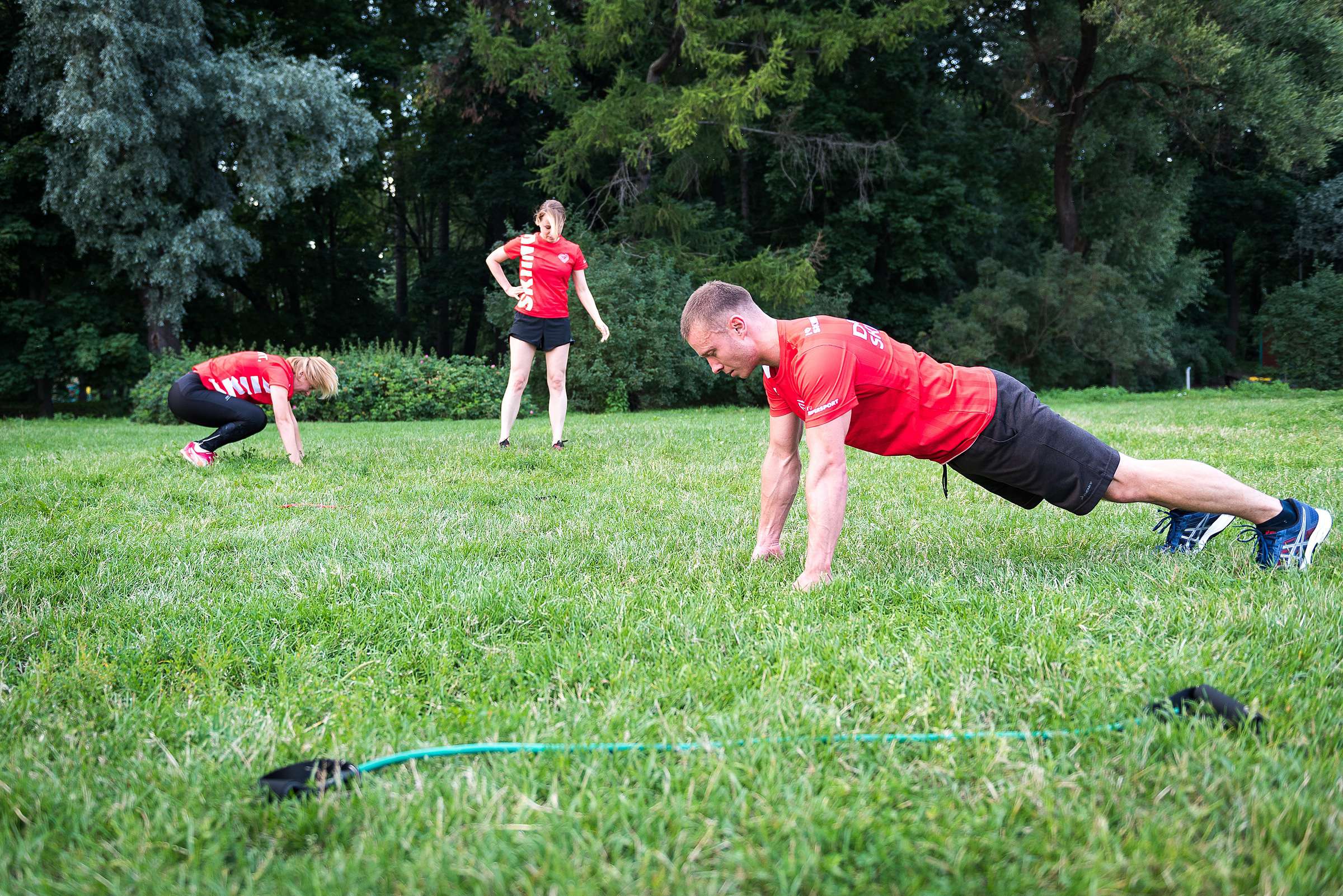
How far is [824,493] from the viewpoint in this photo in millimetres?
3449

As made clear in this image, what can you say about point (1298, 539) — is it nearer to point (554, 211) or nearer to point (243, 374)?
point (554, 211)

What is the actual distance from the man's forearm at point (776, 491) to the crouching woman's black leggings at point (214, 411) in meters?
4.96

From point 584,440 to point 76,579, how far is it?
606 cm

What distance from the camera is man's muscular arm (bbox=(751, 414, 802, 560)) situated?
4.04 metres

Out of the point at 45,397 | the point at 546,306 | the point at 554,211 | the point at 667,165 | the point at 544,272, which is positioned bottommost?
the point at 45,397

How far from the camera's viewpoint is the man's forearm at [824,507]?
3.45 meters

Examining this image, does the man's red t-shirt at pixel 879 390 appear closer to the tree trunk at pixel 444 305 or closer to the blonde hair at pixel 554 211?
the blonde hair at pixel 554 211

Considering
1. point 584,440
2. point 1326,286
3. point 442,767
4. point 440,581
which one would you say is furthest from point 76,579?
point 1326,286

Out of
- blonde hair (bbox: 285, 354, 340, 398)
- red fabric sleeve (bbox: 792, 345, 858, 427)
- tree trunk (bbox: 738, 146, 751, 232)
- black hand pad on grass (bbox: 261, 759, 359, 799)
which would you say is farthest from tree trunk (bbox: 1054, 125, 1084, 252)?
black hand pad on grass (bbox: 261, 759, 359, 799)

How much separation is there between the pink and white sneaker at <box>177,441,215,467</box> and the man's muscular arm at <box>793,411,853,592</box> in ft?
18.2

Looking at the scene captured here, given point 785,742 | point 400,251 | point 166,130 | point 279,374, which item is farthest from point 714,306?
point 400,251

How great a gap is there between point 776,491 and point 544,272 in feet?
17.1

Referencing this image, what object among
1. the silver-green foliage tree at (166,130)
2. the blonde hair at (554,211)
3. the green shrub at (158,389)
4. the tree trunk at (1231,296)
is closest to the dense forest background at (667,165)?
the silver-green foliage tree at (166,130)

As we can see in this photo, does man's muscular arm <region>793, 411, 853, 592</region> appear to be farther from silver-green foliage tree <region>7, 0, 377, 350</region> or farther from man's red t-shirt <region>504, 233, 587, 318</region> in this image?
silver-green foliage tree <region>7, 0, 377, 350</region>
